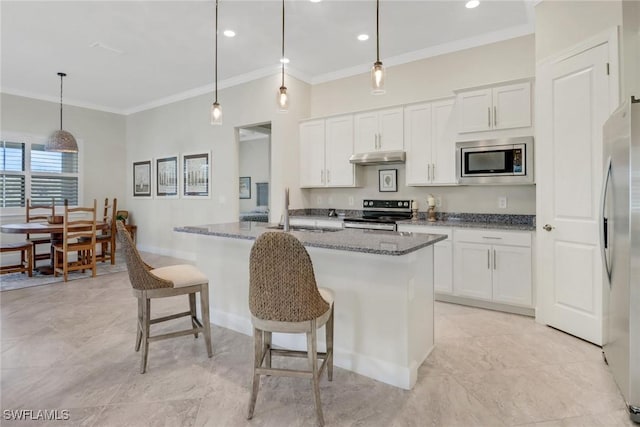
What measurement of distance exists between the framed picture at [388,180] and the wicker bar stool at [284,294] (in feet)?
10.3

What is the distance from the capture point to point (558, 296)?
308cm

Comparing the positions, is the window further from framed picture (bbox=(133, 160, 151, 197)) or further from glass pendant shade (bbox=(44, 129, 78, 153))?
glass pendant shade (bbox=(44, 129, 78, 153))

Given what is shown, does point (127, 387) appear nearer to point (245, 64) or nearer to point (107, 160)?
point (245, 64)

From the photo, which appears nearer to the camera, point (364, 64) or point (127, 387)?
point (127, 387)

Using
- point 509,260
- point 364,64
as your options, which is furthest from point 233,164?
point 509,260

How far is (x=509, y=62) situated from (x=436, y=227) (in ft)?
6.69

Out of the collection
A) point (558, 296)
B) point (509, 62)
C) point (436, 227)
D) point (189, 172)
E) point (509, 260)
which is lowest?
point (558, 296)

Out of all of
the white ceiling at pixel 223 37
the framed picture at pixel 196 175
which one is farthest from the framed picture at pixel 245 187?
the white ceiling at pixel 223 37

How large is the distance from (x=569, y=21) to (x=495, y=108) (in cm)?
90

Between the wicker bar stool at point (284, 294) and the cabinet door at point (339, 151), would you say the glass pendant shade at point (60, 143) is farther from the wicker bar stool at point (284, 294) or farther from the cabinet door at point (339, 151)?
the wicker bar stool at point (284, 294)

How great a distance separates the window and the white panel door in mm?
7660

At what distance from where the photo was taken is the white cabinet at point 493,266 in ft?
11.2

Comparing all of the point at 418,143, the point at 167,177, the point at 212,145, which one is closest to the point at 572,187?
the point at 418,143

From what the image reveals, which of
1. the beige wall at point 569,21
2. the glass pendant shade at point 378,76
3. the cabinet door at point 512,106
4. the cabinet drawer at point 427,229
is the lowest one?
the cabinet drawer at point 427,229
